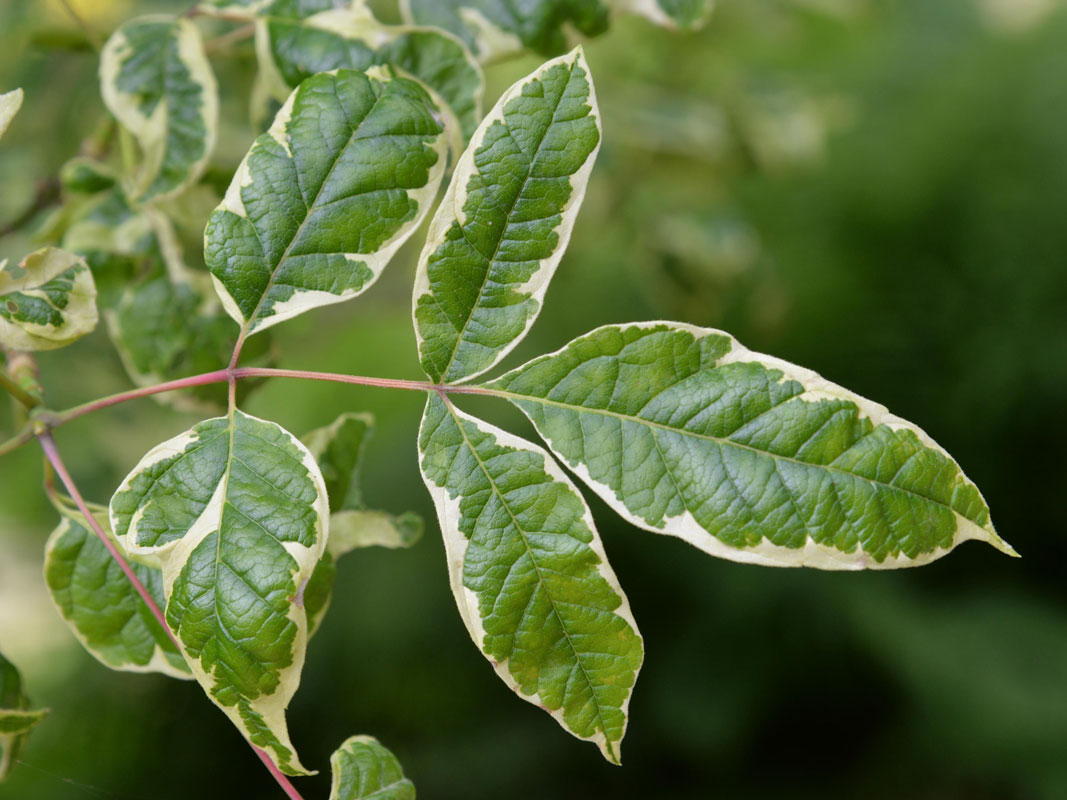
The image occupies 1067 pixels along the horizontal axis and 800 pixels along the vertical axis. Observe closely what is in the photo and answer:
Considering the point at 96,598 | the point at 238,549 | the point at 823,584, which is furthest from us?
the point at 823,584

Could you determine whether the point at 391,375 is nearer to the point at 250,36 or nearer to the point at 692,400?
the point at 250,36

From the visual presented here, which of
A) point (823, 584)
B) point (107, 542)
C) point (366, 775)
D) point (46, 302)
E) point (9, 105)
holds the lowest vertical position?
point (823, 584)

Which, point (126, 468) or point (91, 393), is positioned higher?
point (91, 393)

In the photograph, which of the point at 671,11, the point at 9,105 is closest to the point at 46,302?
the point at 9,105

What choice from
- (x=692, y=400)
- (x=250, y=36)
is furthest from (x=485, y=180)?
(x=250, y=36)

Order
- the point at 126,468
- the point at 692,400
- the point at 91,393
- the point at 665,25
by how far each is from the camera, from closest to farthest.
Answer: the point at 692,400 → the point at 665,25 → the point at 91,393 → the point at 126,468

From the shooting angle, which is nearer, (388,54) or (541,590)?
(541,590)

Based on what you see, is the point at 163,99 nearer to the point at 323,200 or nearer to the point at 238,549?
the point at 323,200

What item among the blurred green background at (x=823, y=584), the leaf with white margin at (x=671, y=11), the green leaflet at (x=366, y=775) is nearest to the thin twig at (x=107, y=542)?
the green leaflet at (x=366, y=775)
